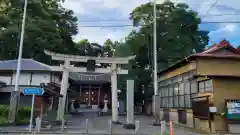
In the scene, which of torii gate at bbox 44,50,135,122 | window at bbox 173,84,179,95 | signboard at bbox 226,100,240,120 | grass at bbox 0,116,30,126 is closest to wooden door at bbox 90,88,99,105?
→ window at bbox 173,84,179,95

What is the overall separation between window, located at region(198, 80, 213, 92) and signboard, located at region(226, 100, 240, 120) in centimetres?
169

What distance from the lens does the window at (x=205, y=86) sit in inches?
707

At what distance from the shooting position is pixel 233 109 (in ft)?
54.6

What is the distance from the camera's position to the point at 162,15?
3591cm

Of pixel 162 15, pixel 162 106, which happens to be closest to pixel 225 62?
pixel 162 106

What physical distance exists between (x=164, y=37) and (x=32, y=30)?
18.8 m

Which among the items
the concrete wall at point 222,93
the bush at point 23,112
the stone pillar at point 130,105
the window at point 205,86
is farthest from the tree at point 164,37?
the bush at point 23,112

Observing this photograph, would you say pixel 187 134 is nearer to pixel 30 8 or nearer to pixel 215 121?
pixel 215 121

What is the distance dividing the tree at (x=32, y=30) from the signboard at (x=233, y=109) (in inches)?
1067

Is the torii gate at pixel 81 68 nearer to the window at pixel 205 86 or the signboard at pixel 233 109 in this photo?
the window at pixel 205 86

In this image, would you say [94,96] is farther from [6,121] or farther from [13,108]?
[6,121]

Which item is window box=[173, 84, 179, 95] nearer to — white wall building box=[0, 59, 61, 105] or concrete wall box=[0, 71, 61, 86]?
white wall building box=[0, 59, 61, 105]

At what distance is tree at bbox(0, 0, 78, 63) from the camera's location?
112 feet

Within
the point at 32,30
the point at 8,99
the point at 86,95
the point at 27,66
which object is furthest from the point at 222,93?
the point at 86,95
